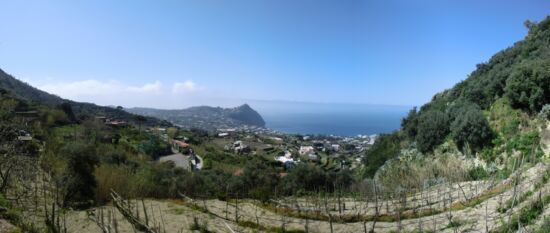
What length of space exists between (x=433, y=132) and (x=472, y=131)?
346 cm

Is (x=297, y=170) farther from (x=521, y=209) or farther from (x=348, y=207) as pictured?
(x=521, y=209)

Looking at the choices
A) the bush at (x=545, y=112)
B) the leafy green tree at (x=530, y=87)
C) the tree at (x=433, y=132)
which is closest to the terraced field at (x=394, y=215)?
the bush at (x=545, y=112)

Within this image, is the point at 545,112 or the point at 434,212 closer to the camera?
the point at 434,212

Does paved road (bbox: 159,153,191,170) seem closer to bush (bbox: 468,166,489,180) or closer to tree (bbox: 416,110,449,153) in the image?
tree (bbox: 416,110,449,153)

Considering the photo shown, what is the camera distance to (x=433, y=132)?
1753 cm

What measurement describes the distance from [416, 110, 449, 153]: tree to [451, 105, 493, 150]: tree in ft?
5.89

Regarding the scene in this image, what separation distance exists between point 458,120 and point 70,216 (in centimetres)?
1792

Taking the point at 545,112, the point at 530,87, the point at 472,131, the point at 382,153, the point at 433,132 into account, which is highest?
the point at 530,87

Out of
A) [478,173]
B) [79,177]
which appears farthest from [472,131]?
[79,177]

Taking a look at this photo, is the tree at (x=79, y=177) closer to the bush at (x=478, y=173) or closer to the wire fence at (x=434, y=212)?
the wire fence at (x=434, y=212)

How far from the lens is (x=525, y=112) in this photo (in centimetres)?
1341

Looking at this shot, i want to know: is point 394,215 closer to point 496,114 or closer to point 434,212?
point 434,212

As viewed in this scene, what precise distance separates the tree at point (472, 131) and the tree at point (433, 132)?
1.79 m

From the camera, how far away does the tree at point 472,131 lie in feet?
45.4
